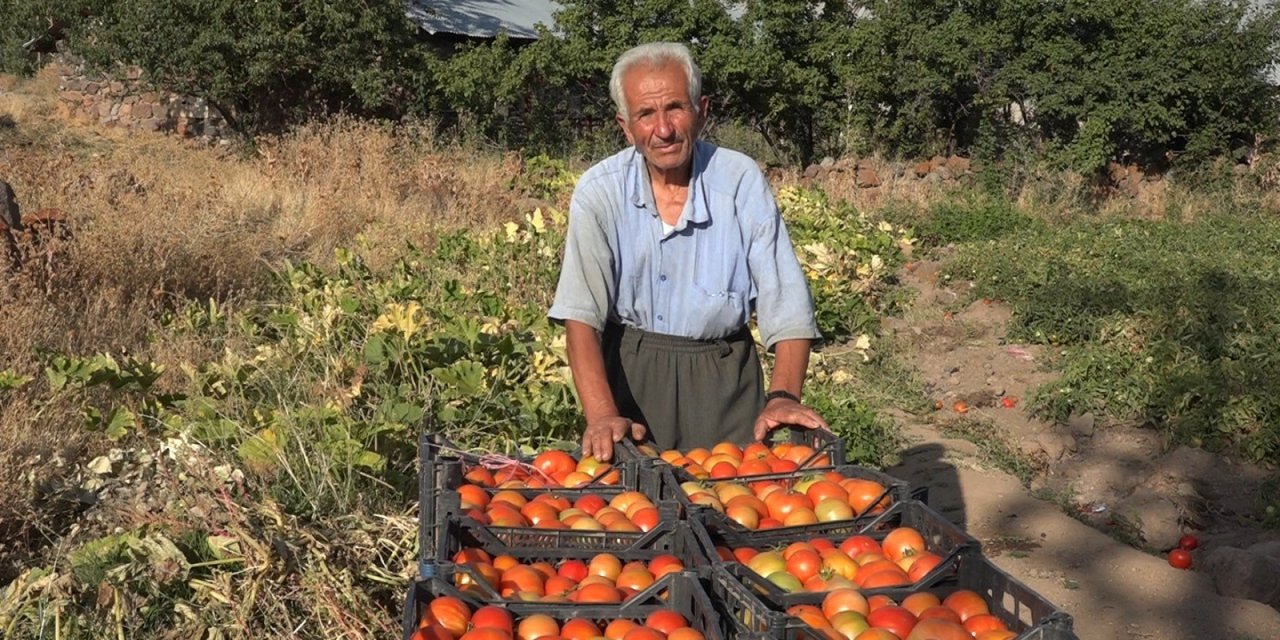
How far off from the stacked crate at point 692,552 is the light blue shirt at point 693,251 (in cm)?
44

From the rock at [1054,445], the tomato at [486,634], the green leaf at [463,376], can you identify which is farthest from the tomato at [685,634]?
the rock at [1054,445]

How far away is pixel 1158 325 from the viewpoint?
8289 millimetres

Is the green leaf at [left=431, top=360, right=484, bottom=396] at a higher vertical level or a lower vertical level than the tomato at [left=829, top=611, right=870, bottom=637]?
lower

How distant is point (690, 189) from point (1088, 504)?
155 inches

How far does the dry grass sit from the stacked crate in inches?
80.4

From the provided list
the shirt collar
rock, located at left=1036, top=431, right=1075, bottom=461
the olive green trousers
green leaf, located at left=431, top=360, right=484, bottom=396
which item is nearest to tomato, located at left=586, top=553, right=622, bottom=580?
the olive green trousers

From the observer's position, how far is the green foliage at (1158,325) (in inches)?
279

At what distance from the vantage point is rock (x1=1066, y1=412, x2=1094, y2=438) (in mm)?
7383

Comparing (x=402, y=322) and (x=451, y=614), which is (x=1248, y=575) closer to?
(x=402, y=322)

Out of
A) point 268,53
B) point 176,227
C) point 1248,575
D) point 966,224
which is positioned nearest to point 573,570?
point 1248,575

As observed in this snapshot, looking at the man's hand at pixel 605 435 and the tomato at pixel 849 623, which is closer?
the tomato at pixel 849 623

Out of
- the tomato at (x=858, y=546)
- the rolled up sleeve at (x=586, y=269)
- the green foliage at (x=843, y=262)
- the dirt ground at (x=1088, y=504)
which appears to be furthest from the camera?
the green foliage at (x=843, y=262)

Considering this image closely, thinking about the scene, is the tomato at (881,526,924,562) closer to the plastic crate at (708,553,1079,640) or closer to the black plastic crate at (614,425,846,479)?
the plastic crate at (708,553,1079,640)

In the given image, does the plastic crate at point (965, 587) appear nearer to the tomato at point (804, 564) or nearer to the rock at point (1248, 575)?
the tomato at point (804, 564)
